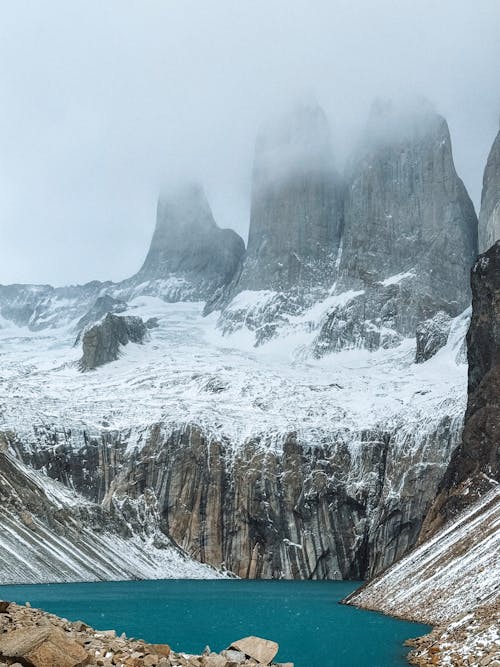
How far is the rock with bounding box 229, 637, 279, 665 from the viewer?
83.1 feet

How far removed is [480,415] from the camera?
91.2 m

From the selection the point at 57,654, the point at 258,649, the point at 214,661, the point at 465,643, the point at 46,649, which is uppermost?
the point at 46,649

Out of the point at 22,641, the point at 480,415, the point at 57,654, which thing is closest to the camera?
the point at 57,654

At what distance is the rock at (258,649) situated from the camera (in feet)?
83.1

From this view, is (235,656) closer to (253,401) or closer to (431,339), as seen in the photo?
(253,401)

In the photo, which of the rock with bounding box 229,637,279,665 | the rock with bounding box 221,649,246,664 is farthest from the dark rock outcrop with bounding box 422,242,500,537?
the rock with bounding box 221,649,246,664

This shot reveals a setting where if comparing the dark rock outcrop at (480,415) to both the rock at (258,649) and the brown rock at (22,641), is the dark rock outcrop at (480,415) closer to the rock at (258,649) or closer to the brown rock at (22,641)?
the rock at (258,649)

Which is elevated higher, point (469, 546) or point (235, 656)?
point (235, 656)

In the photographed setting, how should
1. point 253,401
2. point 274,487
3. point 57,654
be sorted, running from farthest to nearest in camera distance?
point 253,401 → point 274,487 → point 57,654

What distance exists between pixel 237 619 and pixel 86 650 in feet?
128

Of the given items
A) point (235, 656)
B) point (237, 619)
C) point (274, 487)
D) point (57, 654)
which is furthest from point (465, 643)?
point (274, 487)

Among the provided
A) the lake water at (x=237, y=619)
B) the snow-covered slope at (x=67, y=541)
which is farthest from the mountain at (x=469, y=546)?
the snow-covered slope at (x=67, y=541)

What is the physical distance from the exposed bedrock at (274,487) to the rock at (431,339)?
4847cm

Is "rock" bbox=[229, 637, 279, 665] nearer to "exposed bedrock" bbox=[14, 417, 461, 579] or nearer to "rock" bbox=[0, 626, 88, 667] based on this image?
"rock" bbox=[0, 626, 88, 667]
